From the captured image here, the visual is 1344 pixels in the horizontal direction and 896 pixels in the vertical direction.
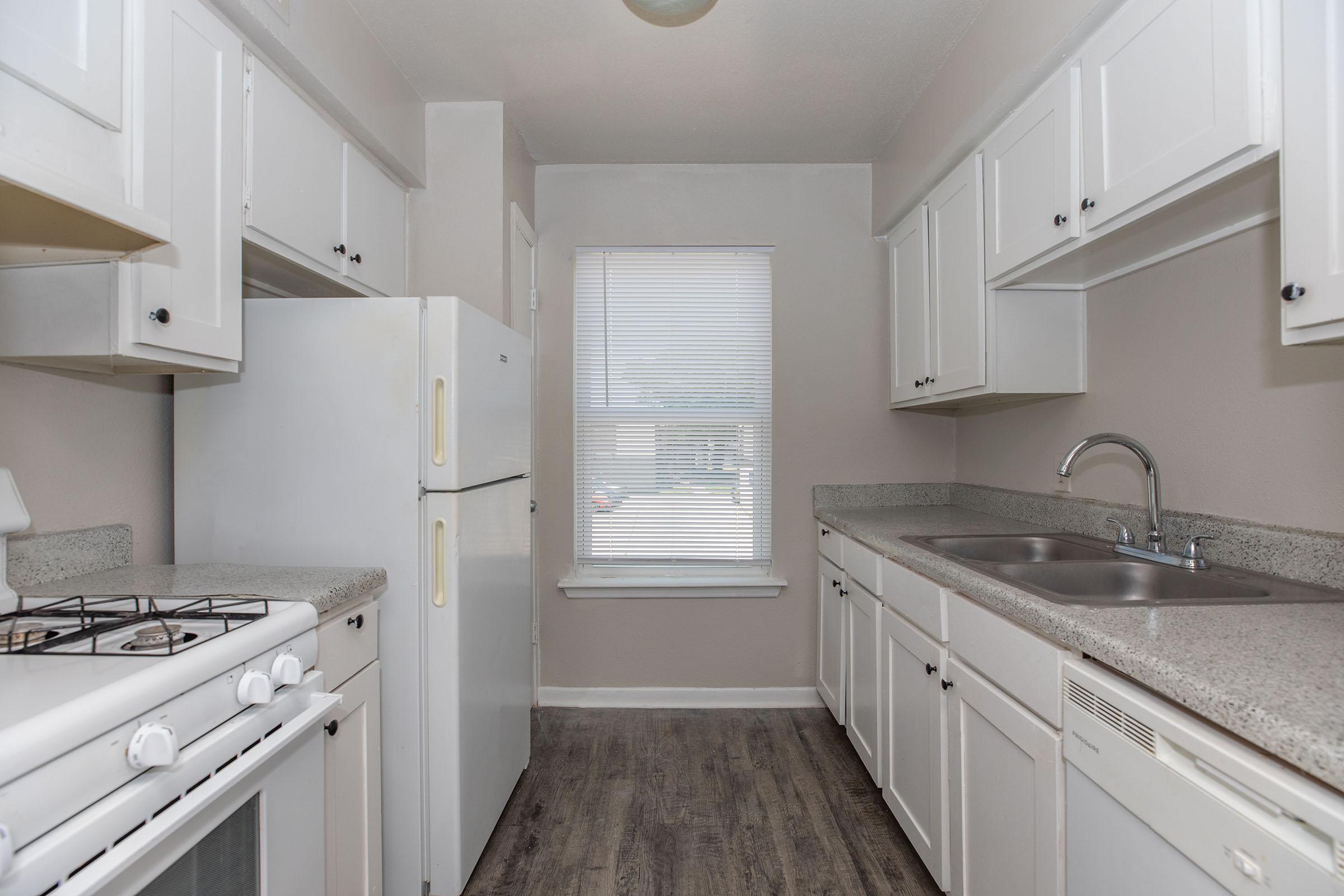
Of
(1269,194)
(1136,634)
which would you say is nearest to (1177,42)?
(1269,194)

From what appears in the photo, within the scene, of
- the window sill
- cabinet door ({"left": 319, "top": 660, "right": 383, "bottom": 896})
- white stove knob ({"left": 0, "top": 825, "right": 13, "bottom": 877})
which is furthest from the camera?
the window sill

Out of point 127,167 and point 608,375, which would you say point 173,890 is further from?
point 608,375

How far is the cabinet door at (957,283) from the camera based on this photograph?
2.01m

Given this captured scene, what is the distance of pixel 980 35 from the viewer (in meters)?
1.91

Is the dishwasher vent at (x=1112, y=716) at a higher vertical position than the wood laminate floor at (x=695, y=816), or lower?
higher

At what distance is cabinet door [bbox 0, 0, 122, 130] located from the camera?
0.92 metres

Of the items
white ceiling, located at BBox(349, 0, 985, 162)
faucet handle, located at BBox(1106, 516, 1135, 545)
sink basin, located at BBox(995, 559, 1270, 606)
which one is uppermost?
white ceiling, located at BBox(349, 0, 985, 162)

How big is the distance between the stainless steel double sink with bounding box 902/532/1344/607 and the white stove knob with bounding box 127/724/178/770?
139 cm

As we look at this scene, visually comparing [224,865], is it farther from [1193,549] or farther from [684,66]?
[684,66]

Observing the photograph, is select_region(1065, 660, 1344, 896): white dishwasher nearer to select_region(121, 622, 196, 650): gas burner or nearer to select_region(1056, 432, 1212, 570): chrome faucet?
select_region(1056, 432, 1212, 570): chrome faucet

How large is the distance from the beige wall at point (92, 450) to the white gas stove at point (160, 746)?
187mm

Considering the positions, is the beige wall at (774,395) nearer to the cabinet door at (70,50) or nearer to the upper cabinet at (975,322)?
the upper cabinet at (975,322)

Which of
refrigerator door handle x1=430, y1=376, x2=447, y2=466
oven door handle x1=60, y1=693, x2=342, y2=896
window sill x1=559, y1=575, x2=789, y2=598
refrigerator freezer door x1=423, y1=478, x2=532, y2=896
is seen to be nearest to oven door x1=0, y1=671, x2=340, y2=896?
oven door handle x1=60, y1=693, x2=342, y2=896

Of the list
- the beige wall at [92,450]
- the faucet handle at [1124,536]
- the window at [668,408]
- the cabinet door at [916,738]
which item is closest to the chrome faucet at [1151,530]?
the faucet handle at [1124,536]
